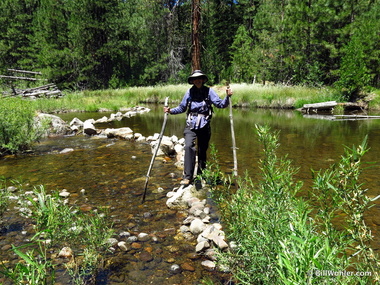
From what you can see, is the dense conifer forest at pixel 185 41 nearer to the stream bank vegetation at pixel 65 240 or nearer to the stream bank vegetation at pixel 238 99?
the stream bank vegetation at pixel 238 99

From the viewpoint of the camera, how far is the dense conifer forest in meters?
25.7

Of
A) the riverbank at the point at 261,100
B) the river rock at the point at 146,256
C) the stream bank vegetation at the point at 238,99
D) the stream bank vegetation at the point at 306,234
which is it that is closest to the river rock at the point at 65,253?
the river rock at the point at 146,256

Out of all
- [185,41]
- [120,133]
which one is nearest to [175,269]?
[120,133]

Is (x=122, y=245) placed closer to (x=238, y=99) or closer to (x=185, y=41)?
(x=238, y=99)

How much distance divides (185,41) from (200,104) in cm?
3933

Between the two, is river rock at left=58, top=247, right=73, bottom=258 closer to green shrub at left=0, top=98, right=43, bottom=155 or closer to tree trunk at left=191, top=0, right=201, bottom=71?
green shrub at left=0, top=98, right=43, bottom=155

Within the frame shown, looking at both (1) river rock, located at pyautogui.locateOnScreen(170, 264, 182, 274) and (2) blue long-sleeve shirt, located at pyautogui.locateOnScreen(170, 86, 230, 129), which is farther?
(2) blue long-sleeve shirt, located at pyautogui.locateOnScreen(170, 86, 230, 129)

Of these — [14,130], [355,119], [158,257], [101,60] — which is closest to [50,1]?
[101,60]

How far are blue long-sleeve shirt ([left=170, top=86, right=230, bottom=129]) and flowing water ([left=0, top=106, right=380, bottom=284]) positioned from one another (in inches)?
65.9

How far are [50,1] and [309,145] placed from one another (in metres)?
45.1

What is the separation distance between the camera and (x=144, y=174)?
23.2 feet

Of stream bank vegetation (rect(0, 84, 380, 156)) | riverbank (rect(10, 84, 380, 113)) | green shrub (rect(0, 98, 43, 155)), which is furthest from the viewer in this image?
riverbank (rect(10, 84, 380, 113))

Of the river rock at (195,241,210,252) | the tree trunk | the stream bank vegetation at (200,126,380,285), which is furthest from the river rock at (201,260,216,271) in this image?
the tree trunk

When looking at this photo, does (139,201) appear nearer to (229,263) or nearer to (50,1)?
(229,263)
